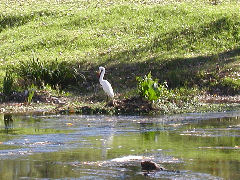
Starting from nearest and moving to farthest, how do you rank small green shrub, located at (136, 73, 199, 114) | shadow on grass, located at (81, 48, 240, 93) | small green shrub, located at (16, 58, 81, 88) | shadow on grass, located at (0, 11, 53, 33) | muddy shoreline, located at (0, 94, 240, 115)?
small green shrub, located at (136, 73, 199, 114), muddy shoreline, located at (0, 94, 240, 115), shadow on grass, located at (81, 48, 240, 93), small green shrub, located at (16, 58, 81, 88), shadow on grass, located at (0, 11, 53, 33)

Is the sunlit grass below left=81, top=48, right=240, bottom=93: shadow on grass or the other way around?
the other way around

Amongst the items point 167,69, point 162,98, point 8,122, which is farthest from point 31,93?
point 167,69

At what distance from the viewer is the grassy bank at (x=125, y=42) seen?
83.8 feet

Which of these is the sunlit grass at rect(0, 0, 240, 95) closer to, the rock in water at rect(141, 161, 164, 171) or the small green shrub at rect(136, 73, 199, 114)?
the small green shrub at rect(136, 73, 199, 114)

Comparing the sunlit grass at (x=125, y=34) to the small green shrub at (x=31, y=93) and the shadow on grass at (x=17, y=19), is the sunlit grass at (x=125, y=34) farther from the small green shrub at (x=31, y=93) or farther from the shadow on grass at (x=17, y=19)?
the small green shrub at (x=31, y=93)

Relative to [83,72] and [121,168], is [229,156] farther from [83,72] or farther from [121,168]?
[83,72]

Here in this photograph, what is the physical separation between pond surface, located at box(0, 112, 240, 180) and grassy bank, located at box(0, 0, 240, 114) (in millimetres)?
4387

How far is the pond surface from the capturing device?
1101 centimetres

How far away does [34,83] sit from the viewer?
83.1 ft

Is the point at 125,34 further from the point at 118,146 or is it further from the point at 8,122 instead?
the point at 118,146

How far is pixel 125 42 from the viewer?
32.0 m

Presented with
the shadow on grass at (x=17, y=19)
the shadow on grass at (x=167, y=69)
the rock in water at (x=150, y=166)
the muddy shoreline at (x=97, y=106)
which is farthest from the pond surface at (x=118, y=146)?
the shadow on grass at (x=17, y=19)

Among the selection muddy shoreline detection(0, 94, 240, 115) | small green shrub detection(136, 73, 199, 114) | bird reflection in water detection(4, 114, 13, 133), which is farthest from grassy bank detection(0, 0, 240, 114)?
bird reflection in water detection(4, 114, 13, 133)

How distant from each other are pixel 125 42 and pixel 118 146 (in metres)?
18.3
